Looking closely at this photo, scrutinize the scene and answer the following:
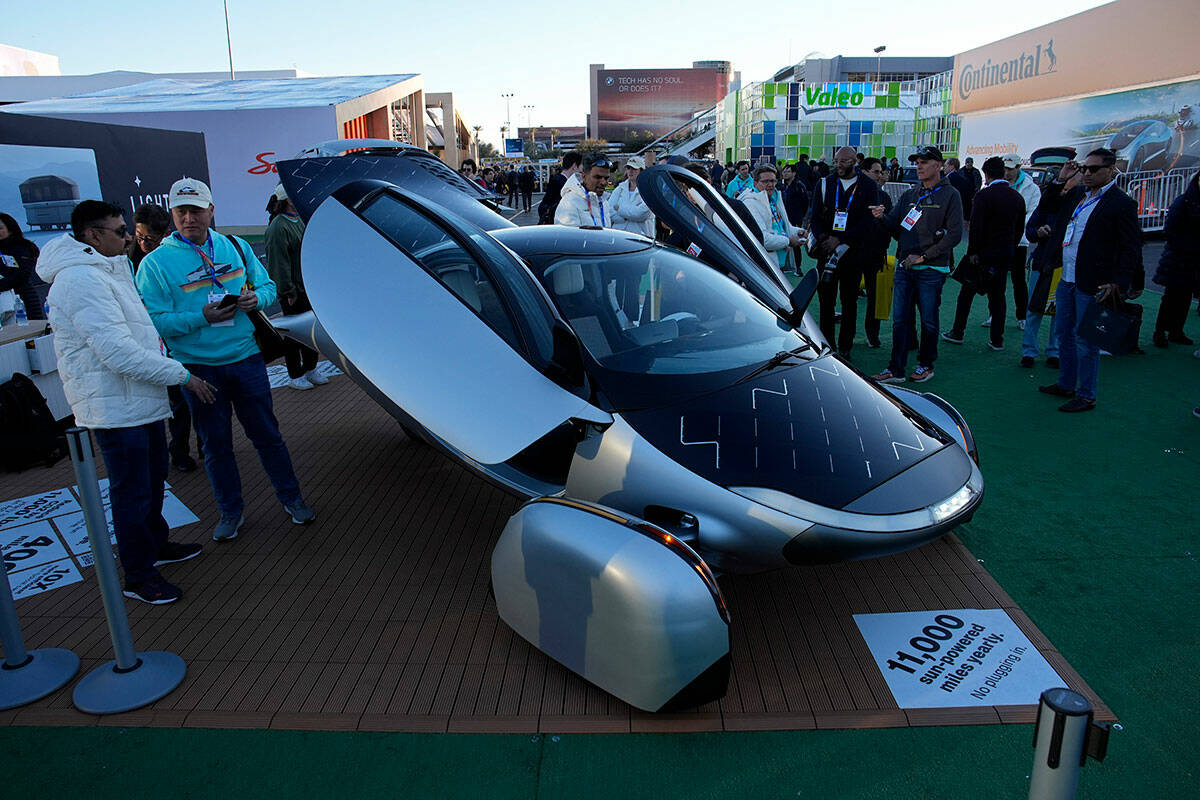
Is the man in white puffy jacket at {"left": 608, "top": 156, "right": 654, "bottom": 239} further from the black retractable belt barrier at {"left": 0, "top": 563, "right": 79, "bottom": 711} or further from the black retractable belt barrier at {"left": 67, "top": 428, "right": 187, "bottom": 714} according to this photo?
the black retractable belt barrier at {"left": 0, "top": 563, "right": 79, "bottom": 711}

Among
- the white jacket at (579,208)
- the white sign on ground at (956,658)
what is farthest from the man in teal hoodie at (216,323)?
the white jacket at (579,208)

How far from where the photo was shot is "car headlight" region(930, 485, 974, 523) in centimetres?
285

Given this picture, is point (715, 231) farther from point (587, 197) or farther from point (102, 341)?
point (587, 197)

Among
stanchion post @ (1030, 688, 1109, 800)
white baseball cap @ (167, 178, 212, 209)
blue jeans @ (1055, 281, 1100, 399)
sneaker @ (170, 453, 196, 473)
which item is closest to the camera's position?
stanchion post @ (1030, 688, 1109, 800)

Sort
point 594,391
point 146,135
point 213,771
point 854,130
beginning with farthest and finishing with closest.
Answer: point 854,130 → point 146,135 → point 594,391 → point 213,771

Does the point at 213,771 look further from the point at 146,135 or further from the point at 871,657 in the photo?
the point at 146,135

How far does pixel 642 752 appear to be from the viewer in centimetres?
255

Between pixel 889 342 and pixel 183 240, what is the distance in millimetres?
6909

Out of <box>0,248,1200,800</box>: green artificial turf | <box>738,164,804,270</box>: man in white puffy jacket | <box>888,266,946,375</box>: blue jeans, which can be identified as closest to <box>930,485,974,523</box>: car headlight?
<box>0,248,1200,800</box>: green artificial turf

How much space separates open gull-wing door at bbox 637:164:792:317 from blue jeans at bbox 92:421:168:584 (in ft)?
9.08

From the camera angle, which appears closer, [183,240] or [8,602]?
[8,602]

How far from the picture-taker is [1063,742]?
147cm

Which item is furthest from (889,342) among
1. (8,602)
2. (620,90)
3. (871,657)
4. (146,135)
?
(620,90)

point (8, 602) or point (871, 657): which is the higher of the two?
point (8, 602)
